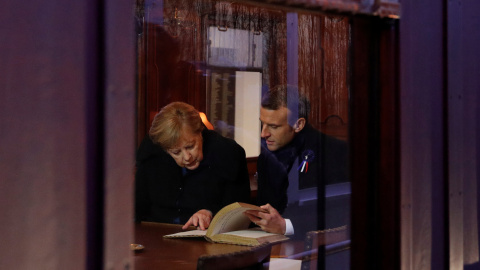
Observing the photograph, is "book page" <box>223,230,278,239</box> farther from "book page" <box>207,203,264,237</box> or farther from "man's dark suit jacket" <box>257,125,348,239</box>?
"man's dark suit jacket" <box>257,125,348,239</box>

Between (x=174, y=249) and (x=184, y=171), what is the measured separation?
1.09 m

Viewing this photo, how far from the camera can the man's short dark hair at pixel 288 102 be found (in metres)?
4.28

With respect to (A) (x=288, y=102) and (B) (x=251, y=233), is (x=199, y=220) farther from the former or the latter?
(A) (x=288, y=102)

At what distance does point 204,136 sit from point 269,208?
98 centimetres

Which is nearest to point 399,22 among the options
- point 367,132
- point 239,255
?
point 367,132

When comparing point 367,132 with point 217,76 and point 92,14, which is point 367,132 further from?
point 217,76

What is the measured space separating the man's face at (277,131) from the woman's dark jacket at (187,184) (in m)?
0.26

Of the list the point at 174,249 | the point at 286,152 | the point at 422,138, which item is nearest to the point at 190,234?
the point at 174,249

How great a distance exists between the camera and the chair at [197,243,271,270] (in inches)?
78.5

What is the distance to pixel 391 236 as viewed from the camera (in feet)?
6.91

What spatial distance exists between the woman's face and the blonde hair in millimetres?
26

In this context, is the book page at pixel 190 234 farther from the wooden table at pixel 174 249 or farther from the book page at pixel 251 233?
the book page at pixel 251 233

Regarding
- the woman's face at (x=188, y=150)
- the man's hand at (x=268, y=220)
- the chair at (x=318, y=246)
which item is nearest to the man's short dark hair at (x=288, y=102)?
the woman's face at (x=188, y=150)

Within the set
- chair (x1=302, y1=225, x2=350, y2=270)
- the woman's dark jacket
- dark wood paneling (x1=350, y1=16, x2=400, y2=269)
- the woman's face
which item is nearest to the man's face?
the woman's dark jacket
